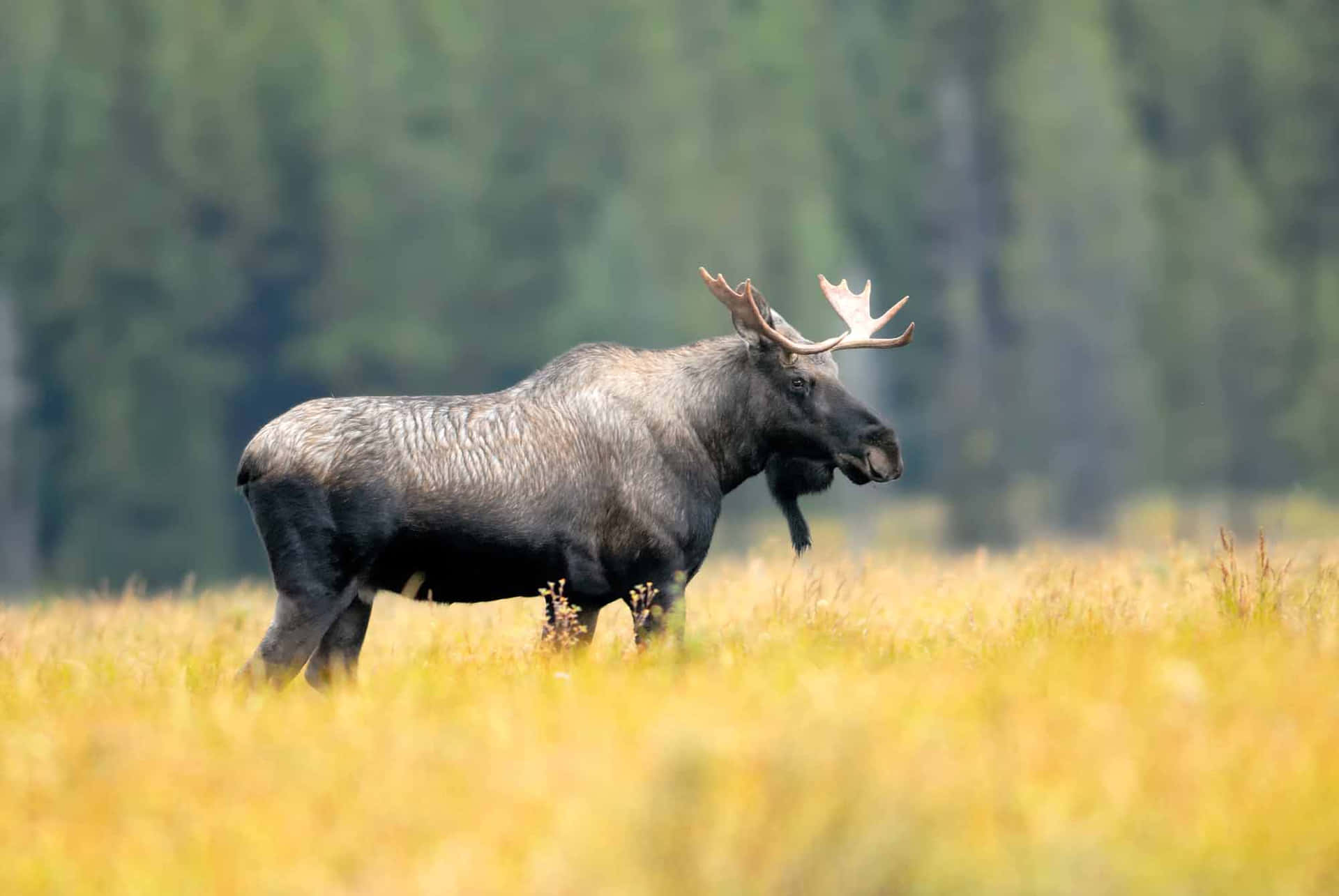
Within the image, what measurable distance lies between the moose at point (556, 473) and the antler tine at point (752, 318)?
0.02m

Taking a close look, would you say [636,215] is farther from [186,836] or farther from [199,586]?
[186,836]

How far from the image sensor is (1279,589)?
308 inches

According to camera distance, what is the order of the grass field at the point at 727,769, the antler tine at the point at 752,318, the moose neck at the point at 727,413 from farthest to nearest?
the moose neck at the point at 727,413, the antler tine at the point at 752,318, the grass field at the point at 727,769

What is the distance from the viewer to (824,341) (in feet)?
27.8

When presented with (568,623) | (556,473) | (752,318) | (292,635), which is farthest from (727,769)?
(752,318)

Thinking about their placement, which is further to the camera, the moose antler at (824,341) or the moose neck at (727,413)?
the moose neck at (727,413)

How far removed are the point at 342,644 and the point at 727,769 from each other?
367 centimetres

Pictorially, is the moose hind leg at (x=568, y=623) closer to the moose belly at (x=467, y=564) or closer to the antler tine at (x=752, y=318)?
the moose belly at (x=467, y=564)

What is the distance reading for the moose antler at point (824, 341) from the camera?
849cm

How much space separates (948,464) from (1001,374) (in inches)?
135

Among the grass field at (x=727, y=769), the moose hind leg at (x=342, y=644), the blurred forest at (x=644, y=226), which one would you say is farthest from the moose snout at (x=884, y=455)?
the blurred forest at (x=644, y=226)

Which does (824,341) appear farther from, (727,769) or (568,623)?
(727,769)

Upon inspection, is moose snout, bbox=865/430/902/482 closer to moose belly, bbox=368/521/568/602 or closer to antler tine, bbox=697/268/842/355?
antler tine, bbox=697/268/842/355

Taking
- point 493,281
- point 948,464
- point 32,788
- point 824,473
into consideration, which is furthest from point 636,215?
point 32,788
